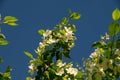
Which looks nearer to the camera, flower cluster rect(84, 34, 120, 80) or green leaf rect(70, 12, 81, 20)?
flower cluster rect(84, 34, 120, 80)

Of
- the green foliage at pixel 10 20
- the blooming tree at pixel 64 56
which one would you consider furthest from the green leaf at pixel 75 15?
the green foliage at pixel 10 20

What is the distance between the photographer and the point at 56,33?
3545 mm

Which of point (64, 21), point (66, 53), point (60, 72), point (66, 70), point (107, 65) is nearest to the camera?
point (107, 65)

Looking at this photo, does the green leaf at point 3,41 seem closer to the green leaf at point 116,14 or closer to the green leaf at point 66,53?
the green leaf at point 66,53

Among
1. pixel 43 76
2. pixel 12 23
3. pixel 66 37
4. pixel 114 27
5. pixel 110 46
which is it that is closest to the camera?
pixel 114 27

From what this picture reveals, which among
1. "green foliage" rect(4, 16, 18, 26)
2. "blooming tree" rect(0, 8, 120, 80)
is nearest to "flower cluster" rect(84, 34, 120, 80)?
"blooming tree" rect(0, 8, 120, 80)

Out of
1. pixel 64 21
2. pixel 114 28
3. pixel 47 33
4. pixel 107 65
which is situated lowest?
pixel 107 65

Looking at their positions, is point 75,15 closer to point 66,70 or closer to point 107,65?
point 66,70

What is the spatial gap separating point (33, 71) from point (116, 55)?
100cm

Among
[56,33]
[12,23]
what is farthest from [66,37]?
[12,23]

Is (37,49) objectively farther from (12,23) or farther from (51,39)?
(12,23)

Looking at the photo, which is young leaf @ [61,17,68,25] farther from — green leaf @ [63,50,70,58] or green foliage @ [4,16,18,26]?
green foliage @ [4,16,18,26]

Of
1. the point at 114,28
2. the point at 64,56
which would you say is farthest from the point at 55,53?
the point at 114,28

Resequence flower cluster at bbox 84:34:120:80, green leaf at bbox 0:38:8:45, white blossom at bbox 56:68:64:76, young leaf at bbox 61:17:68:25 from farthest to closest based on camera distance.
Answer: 1. young leaf at bbox 61:17:68:25
2. white blossom at bbox 56:68:64:76
3. green leaf at bbox 0:38:8:45
4. flower cluster at bbox 84:34:120:80
